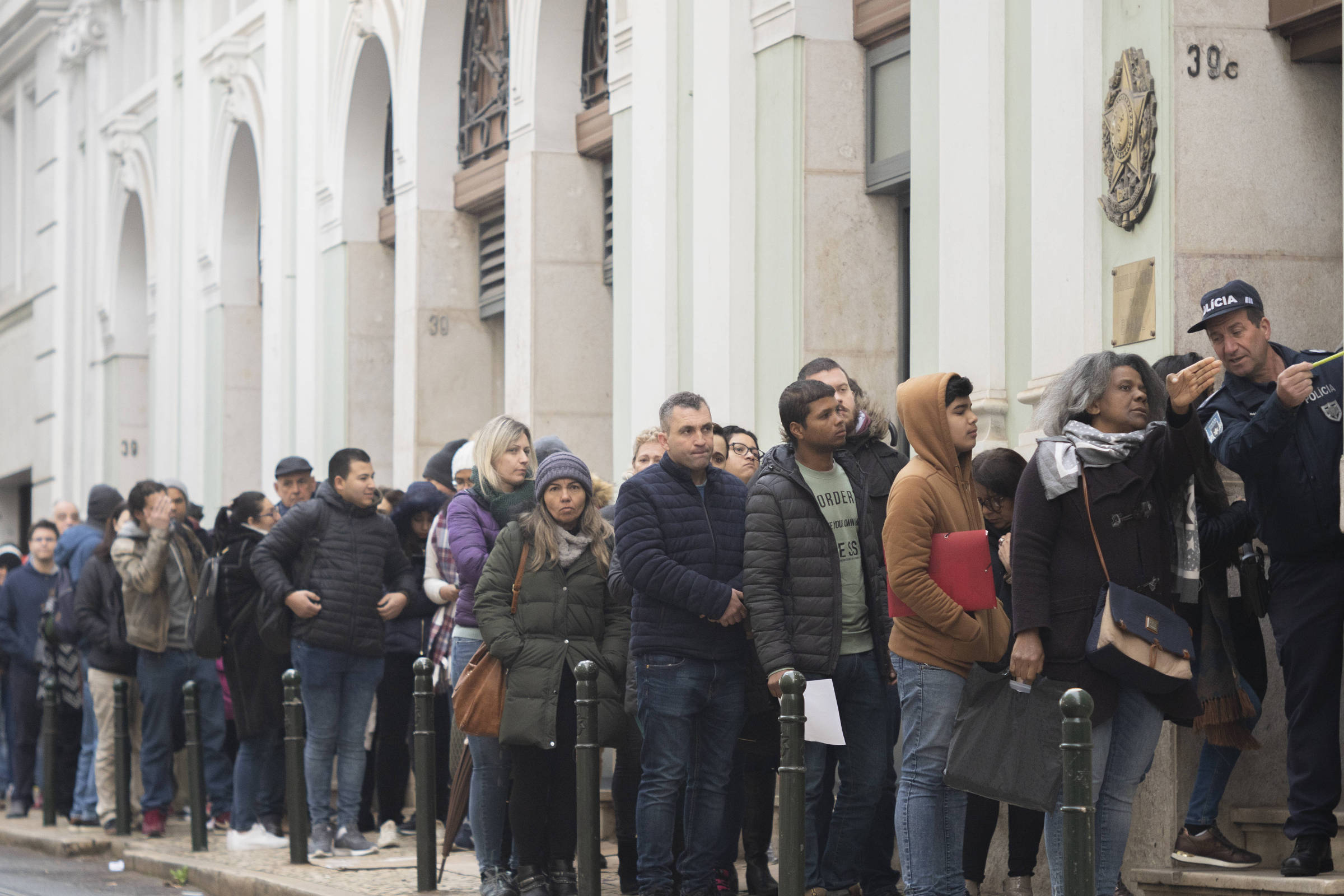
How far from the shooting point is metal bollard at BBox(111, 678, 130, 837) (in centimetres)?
1255

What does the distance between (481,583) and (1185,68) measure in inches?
142

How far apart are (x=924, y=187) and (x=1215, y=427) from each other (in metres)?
3.26

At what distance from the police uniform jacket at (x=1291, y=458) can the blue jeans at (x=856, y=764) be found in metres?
1.58

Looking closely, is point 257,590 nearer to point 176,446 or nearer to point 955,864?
point 955,864

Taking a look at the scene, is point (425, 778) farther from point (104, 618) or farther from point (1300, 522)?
point (104, 618)

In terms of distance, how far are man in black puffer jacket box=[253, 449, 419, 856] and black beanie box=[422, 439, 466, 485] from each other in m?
0.68

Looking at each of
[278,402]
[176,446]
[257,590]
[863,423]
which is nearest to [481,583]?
[863,423]

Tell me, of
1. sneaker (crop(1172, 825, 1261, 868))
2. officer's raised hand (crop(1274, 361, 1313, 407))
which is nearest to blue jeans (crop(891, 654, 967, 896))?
sneaker (crop(1172, 825, 1261, 868))

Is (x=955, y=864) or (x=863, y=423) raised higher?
(x=863, y=423)

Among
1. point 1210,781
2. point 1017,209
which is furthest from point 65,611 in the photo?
point 1210,781

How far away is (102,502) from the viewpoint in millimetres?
14133

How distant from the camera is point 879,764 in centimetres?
791

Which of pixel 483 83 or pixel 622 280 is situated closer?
pixel 622 280

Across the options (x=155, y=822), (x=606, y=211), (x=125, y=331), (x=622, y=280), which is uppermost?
(x=125, y=331)
